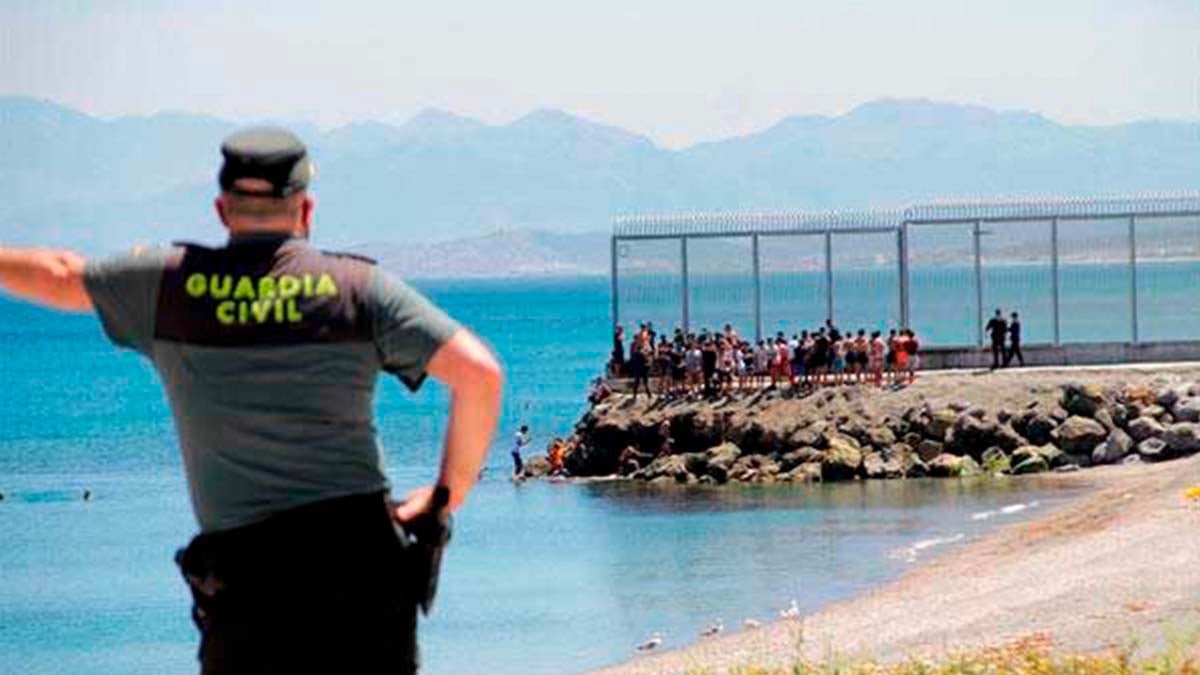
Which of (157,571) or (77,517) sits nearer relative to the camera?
(157,571)

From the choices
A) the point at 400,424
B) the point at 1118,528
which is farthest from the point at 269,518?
Result: the point at 400,424

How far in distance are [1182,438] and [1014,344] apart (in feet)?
18.8

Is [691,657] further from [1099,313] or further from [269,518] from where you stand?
[1099,313]

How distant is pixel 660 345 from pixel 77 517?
36.8ft

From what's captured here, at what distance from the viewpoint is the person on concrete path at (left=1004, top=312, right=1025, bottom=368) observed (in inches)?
1925

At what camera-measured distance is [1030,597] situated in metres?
23.6

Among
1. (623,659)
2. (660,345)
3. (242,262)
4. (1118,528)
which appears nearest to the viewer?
(242,262)

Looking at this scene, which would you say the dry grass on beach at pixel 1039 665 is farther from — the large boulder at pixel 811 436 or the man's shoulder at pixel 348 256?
the large boulder at pixel 811 436

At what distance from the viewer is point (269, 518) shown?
21.6ft

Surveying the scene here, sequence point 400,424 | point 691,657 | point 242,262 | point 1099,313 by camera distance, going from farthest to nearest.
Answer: point 1099,313 → point 400,424 → point 691,657 → point 242,262

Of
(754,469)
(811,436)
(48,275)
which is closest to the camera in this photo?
(48,275)

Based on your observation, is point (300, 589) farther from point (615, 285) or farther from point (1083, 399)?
point (615, 285)

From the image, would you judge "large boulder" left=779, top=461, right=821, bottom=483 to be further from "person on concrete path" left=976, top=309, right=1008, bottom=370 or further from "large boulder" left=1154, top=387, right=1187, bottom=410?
"large boulder" left=1154, top=387, right=1187, bottom=410

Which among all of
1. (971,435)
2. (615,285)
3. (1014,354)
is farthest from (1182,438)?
(615,285)
